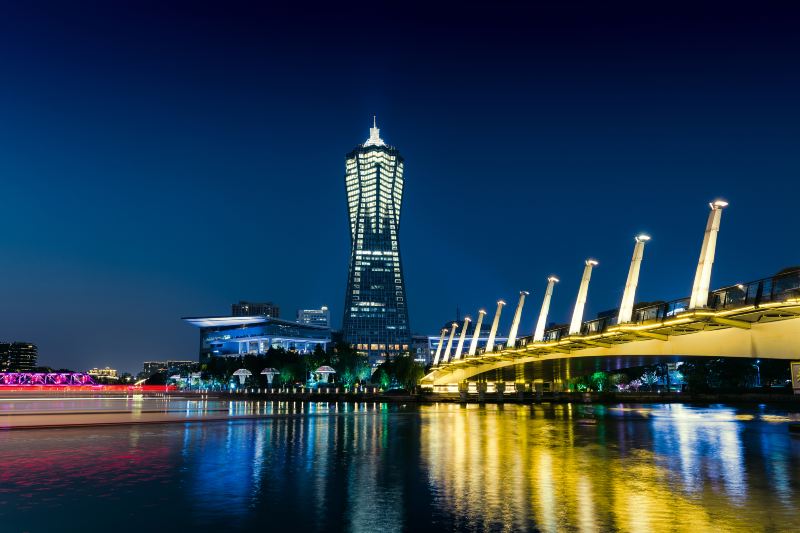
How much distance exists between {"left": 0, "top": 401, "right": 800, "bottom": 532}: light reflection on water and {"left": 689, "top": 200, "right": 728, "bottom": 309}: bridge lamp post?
522 inches

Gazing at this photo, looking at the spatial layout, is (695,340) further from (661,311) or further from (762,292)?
(762,292)

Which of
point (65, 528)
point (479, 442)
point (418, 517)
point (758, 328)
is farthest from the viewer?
point (758, 328)

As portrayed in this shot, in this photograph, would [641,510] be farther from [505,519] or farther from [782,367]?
[782,367]

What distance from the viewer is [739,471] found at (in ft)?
69.7

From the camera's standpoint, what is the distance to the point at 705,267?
45625 millimetres

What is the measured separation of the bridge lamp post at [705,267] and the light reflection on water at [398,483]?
13249 millimetres

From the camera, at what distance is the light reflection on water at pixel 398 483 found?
13477mm

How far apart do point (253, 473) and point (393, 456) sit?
6.65 m

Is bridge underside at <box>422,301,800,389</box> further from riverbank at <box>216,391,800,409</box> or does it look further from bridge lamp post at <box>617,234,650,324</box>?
riverbank at <box>216,391,800,409</box>

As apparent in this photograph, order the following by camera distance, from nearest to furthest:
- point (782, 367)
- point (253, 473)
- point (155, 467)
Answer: point (253, 473) < point (155, 467) < point (782, 367)

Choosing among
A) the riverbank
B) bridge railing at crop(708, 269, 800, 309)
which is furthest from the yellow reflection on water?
the riverbank

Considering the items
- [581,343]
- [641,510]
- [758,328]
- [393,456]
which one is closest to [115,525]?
[641,510]

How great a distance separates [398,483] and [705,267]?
117 feet

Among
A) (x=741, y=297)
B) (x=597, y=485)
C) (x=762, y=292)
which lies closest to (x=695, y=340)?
(x=741, y=297)
